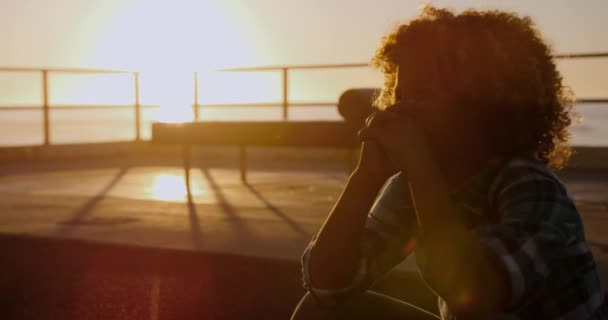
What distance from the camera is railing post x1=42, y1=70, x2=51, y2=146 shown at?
13.0 meters

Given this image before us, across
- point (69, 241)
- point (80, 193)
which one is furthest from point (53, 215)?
point (80, 193)

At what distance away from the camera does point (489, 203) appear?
1871 mm

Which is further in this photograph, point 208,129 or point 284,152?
point 284,152

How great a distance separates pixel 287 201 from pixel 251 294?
2972 mm

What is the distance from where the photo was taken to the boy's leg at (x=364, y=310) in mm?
2236

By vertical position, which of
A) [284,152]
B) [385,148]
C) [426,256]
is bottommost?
[284,152]

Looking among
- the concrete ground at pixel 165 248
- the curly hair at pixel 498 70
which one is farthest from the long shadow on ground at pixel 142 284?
the curly hair at pixel 498 70

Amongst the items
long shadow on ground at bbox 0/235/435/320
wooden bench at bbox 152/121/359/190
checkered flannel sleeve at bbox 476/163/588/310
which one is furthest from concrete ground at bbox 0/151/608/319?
checkered flannel sleeve at bbox 476/163/588/310

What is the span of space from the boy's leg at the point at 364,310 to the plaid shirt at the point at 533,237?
29 cm

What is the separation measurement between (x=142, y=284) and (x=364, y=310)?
7.89ft

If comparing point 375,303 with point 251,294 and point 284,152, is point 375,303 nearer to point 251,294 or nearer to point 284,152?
point 251,294

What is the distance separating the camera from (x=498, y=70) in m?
1.86

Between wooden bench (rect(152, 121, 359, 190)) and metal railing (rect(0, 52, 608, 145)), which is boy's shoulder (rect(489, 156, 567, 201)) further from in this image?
metal railing (rect(0, 52, 608, 145))

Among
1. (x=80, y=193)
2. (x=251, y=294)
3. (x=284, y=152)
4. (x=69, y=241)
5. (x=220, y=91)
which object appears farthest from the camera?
(x=220, y=91)
